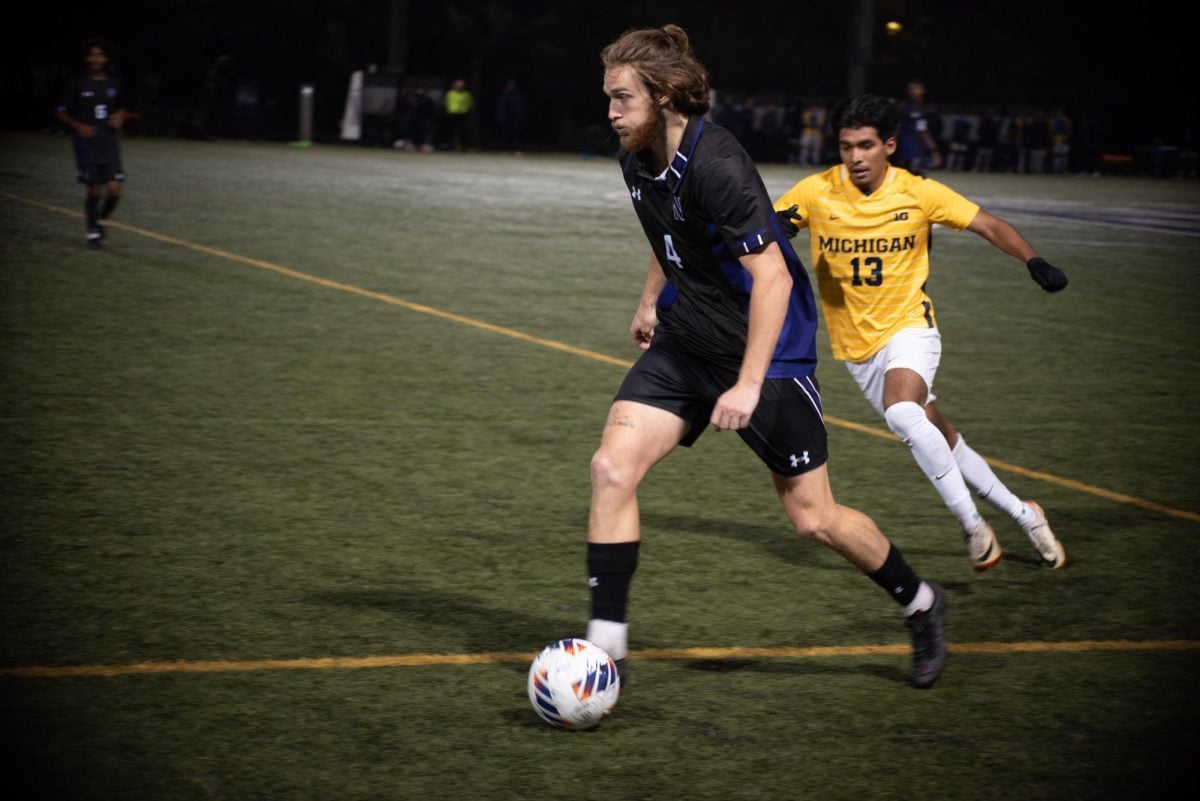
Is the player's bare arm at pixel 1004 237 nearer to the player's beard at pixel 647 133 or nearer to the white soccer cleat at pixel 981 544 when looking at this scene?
the white soccer cleat at pixel 981 544

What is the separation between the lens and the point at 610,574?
179 inches

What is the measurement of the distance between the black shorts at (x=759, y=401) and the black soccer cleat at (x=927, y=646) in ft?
2.14

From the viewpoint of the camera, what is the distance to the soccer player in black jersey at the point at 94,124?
54.4 feet

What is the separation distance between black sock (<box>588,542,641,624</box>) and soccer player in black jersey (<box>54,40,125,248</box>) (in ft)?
43.7

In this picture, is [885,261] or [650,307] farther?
[885,261]

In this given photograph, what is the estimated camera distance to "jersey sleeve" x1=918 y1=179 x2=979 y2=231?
641cm

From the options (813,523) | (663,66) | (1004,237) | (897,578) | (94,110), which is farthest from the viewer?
(94,110)

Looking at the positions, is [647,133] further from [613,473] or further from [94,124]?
[94,124]

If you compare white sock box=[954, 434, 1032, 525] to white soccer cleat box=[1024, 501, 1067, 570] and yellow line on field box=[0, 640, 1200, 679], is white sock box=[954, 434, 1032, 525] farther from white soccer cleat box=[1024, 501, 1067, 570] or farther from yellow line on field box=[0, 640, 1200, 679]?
yellow line on field box=[0, 640, 1200, 679]

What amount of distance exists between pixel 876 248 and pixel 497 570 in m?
1.99

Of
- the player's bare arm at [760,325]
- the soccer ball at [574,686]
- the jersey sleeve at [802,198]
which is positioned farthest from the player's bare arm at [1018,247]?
the soccer ball at [574,686]

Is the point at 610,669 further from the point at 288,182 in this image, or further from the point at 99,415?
the point at 288,182

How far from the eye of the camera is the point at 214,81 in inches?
1820

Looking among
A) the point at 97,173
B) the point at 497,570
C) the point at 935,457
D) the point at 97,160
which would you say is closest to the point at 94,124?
the point at 97,160
